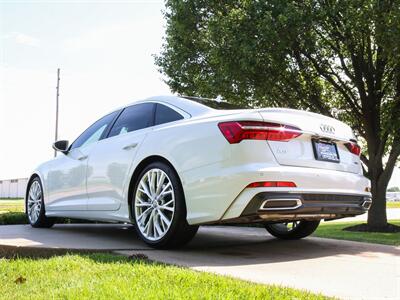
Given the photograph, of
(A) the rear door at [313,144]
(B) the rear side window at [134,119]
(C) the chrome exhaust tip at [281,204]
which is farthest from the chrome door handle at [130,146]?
(C) the chrome exhaust tip at [281,204]

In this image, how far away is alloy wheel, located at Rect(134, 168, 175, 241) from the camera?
4.59 m

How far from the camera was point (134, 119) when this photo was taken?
18.1ft

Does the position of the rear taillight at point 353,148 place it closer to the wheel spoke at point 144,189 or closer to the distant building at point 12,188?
the wheel spoke at point 144,189

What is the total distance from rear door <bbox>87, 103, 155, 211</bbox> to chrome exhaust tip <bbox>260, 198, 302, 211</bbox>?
1651mm

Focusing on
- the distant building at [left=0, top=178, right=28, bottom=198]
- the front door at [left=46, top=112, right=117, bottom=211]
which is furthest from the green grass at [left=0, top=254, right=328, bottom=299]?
the distant building at [left=0, top=178, right=28, bottom=198]

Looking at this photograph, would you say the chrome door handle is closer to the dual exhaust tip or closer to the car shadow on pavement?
the car shadow on pavement

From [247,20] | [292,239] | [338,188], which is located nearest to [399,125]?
[247,20]

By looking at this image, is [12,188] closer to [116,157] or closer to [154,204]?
[116,157]

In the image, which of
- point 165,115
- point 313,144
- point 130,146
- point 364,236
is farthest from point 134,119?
point 364,236

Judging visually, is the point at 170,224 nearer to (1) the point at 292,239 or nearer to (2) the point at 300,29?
(1) the point at 292,239

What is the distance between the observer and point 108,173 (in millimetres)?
5430

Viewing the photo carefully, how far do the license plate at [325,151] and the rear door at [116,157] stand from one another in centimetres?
175

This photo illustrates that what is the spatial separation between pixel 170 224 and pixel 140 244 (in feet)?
2.53

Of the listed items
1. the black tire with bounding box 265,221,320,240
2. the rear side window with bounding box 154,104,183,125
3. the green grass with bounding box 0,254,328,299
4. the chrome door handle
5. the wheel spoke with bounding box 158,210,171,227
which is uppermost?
the rear side window with bounding box 154,104,183,125
